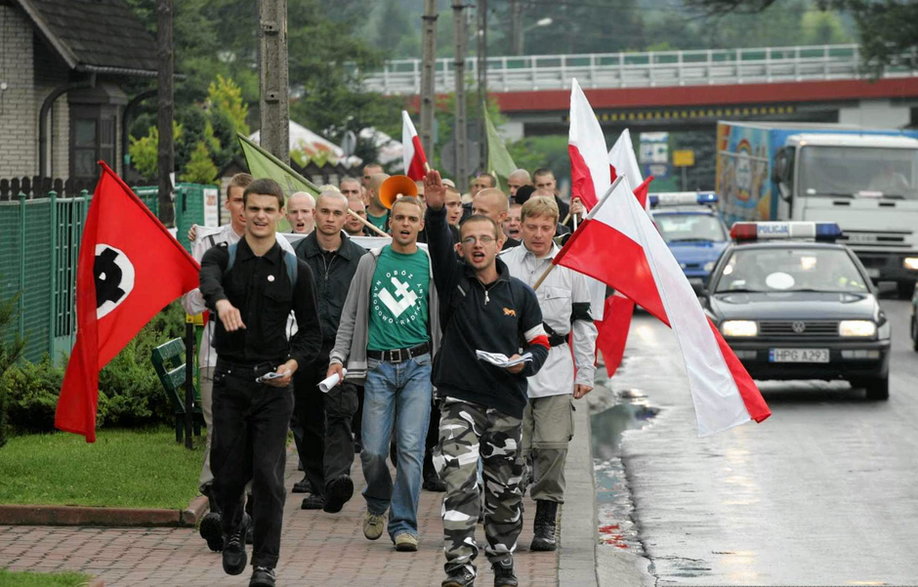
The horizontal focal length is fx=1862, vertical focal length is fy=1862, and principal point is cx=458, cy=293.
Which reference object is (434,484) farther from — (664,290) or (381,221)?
(664,290)

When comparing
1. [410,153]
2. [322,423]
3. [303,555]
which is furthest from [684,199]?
[303,555]

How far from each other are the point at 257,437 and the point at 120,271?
1.47m

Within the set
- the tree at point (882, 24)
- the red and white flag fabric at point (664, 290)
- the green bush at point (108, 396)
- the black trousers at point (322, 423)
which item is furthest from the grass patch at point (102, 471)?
the tree at point (882, 24)

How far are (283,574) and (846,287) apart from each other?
36.5 feet

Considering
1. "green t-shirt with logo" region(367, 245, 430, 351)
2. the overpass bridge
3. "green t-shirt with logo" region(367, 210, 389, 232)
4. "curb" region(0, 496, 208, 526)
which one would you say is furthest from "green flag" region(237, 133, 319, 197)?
the overpass bridge

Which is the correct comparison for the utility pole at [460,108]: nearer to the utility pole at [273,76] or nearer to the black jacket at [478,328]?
the utility pole at [273,76]

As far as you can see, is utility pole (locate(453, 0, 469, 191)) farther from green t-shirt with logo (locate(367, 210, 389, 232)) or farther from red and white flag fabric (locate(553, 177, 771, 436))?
red and white flag fabric (locate(553, 177, 771, 436))

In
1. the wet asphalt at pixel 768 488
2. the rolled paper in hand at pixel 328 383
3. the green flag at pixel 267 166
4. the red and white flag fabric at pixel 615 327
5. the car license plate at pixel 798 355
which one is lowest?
the wet asphalt at pixel 768 488

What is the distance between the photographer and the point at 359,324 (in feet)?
31.4

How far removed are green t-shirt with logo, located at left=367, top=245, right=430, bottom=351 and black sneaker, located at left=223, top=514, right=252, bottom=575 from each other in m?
1.45

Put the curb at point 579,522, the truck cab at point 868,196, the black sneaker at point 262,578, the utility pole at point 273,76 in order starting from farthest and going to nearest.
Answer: the truck cab at point 868,196 → the utility pole at point 273,76 → the curb at point 579,522 → the black sneaker at point 262,578

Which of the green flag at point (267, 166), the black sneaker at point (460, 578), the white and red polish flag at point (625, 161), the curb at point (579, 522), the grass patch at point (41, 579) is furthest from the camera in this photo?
the white and red polish flag at point (625, 161)

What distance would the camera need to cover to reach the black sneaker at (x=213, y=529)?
888 cm

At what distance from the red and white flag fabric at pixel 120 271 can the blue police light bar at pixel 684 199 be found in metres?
26.4
